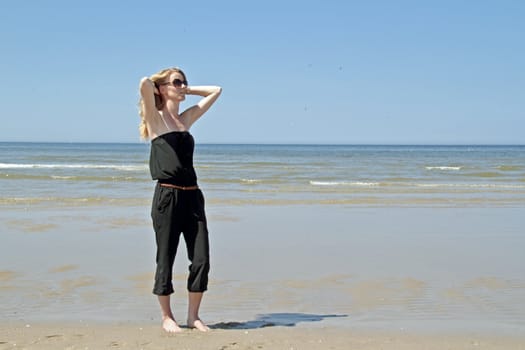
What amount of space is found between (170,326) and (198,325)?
194 mm

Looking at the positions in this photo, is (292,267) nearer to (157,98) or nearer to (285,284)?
(285,284)

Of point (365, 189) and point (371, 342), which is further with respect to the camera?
point (365, 189)

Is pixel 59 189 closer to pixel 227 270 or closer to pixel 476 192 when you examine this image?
pixel 476 192

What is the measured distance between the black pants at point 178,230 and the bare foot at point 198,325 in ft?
0.73

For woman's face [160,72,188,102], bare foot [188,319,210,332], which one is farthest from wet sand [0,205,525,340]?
woman's face [160,72,188,102]

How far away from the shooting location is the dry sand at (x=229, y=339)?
432cm

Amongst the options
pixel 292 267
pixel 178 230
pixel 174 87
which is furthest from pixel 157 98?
pixel 292 267

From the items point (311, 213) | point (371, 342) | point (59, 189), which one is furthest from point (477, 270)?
point (59, 189)

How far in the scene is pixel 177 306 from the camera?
220 inches

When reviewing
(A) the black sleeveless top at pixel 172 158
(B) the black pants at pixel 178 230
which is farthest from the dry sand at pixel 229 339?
(A) the black sleeveless top at pixel 172 158

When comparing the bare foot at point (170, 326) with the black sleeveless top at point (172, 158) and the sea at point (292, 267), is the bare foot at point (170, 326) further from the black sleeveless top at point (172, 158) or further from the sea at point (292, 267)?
the black sleeveless top at point (172, 158)

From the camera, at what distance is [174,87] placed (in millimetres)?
4719

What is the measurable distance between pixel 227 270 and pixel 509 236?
463 centimetres

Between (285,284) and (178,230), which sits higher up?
(178,230)
